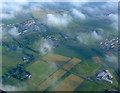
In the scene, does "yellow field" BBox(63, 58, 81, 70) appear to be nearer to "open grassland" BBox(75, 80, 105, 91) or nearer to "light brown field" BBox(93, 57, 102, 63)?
"light brown field" BBox(93, 57, 102, 63)

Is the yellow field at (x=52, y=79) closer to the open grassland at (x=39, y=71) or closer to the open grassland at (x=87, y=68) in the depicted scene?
the open grassland at (x=39, y=71)

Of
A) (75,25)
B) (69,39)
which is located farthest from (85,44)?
(75,25)

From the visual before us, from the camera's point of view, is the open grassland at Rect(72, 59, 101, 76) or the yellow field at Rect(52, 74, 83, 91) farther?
the open grassland at Rect(72, 59, 101, 76)

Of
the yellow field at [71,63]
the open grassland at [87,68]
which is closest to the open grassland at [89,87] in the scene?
the open grassland at [87,68]

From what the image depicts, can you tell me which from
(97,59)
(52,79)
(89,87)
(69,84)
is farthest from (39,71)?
(97,59)

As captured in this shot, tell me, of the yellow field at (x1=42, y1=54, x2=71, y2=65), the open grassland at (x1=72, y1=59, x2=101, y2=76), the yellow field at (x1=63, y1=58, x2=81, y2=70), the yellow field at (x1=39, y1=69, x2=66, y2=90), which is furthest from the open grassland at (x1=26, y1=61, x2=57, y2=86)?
the open grassland at (x1=72, y1=59, x2=101, y2=76)

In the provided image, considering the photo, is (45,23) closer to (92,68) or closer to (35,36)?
(35,36)
